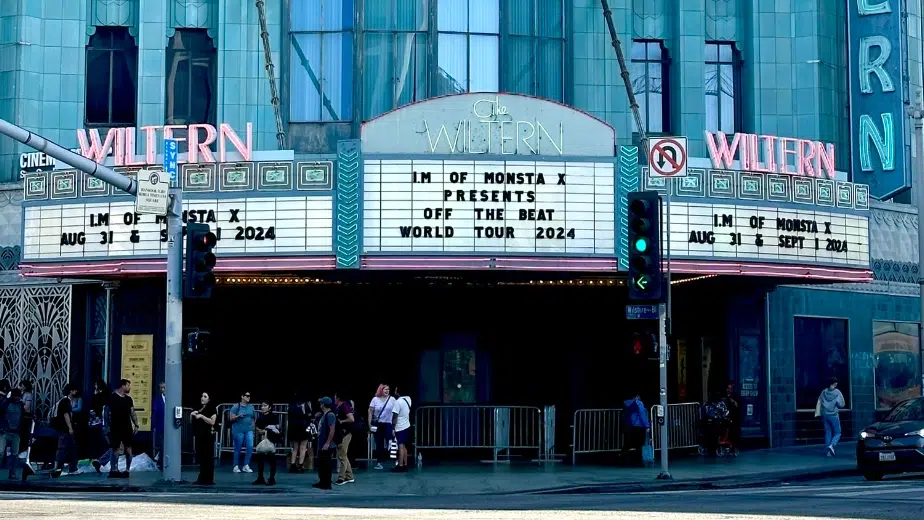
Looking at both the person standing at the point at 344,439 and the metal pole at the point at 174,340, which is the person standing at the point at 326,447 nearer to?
the person standing at the point at 344,439

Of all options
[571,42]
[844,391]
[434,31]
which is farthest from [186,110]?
[844,391]

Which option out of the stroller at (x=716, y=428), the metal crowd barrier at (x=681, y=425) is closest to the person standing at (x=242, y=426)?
the metal crowd barrier at (x=681, y=425)

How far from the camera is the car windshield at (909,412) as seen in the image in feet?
95.1

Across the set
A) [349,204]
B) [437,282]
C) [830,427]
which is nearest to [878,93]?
[830,427]

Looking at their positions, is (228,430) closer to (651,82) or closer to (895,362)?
(651,82)

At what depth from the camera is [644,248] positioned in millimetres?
27984

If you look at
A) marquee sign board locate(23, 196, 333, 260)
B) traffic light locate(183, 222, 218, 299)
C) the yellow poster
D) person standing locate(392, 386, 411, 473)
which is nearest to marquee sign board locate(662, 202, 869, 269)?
person standing locate(392, 386, 411, 473)

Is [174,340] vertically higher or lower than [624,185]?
lower

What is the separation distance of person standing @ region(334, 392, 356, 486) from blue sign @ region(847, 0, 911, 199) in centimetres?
1627

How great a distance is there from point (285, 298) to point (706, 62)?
39.7 feet

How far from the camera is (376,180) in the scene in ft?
103

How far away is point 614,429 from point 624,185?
19.5ft

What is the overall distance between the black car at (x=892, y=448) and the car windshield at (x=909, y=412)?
13.9 inches

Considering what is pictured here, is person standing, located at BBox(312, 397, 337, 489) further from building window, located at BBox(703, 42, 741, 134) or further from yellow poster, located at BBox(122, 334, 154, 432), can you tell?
building window, located at BBox(703, 42, 741, 134)
